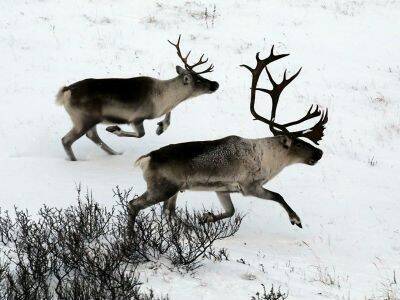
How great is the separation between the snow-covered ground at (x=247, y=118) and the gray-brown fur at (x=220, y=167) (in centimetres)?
59

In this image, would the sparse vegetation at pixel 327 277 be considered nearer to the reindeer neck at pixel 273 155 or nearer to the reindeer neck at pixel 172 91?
the reindeer neck at pixel 273 155

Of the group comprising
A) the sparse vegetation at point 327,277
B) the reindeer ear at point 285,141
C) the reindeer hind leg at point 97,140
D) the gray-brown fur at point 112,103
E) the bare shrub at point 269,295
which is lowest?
the sparse vegetation at point 327,277

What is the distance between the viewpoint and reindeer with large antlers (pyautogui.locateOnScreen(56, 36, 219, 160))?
8.04 meters

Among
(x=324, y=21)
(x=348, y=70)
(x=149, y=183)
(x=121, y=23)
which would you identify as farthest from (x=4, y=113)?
(x=324, y=21)

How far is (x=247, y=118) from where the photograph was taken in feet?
35.6

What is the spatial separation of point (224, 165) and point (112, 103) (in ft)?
8.02

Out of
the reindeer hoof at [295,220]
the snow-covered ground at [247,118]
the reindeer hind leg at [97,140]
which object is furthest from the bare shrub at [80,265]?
the reindeer hind leg at [97,140]

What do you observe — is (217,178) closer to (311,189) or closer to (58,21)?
(311,189)

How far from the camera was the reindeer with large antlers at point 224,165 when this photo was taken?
20.0 ft

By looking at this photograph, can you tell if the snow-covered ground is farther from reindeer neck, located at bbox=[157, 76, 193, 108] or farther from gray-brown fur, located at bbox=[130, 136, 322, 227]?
reindeer neck, located at bbox=[157, 76, 193, 108]

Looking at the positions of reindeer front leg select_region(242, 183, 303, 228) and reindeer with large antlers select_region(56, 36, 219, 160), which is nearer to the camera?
reindeer front leg select_region(242, 183, 303, 228)

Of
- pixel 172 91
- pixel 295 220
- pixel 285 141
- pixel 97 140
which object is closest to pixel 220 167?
pixel 285 141

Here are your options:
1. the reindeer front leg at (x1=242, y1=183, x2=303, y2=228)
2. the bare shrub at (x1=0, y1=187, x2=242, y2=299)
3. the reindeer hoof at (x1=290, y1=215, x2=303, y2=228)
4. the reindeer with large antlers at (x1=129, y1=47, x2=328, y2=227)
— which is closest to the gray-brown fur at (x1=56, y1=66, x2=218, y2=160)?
the reindeer with large antlers at (x1=129, y1=47, x2=328, y2=227)

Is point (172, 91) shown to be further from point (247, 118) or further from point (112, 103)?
point (247, 118)
